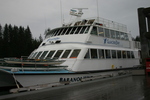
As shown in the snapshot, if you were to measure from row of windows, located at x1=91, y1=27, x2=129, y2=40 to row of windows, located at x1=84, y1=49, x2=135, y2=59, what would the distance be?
1.44m

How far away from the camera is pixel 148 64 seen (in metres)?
12.8

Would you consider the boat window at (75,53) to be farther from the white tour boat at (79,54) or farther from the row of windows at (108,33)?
the row of windows at (108,33)

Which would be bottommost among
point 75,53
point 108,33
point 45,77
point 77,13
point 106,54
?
point 45,77

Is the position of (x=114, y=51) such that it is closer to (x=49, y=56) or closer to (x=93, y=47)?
(x=93, y=47)

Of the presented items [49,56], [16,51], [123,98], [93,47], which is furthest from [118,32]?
[16,51]

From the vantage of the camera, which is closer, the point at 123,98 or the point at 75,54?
the point at 123,98

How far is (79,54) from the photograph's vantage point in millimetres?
10805

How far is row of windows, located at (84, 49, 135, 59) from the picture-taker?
11.5 metres

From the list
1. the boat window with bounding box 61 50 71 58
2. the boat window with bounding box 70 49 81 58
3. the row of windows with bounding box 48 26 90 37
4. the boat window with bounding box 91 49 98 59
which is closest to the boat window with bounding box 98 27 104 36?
the row of windows with bounding box 48 26 90 37

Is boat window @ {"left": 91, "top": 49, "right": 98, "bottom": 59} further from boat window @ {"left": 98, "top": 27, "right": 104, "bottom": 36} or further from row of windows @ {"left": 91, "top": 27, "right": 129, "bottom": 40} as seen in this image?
boat window @ {"left": 98, "top": 27, "right": 104, "bottom": 36}

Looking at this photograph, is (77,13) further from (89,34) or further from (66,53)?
(66,53)

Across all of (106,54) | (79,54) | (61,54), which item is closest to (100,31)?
(106,54)

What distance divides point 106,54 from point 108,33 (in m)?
2.26

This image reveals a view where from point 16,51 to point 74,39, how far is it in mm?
40092
